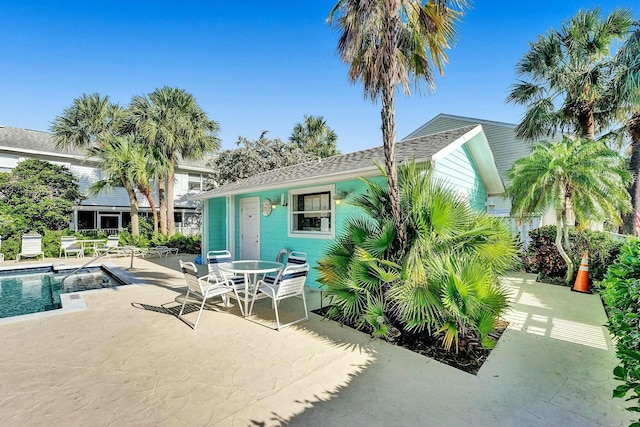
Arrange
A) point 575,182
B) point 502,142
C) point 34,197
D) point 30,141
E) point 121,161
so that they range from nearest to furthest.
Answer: point 575,182, point 34,197, point 121,161, point 502,142, point 30,141

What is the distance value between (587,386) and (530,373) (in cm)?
53

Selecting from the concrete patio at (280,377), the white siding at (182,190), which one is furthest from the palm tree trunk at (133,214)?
the concrete patio at (280,377)

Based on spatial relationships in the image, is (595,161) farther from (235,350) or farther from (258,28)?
(258,28)

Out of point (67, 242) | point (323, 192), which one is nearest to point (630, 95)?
point (323, 192)

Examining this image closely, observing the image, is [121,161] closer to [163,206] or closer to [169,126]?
[169,126]

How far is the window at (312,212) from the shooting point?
26.8 ft

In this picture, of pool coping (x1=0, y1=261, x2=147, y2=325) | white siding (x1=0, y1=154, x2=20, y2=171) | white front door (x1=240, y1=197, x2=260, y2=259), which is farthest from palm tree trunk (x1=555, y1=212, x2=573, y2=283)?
white siding (x1=0, y1=154, x2=20, y2=171)

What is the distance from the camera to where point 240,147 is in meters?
21.8

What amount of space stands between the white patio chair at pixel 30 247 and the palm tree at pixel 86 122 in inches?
259

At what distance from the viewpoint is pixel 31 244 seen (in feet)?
43.1

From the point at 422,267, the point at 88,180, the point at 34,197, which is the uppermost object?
the point at 88,180

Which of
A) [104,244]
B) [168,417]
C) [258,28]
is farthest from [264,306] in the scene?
[104,244]

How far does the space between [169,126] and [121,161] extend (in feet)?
10.7

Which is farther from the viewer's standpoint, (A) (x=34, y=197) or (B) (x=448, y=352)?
(A) (x=34, y=197)
